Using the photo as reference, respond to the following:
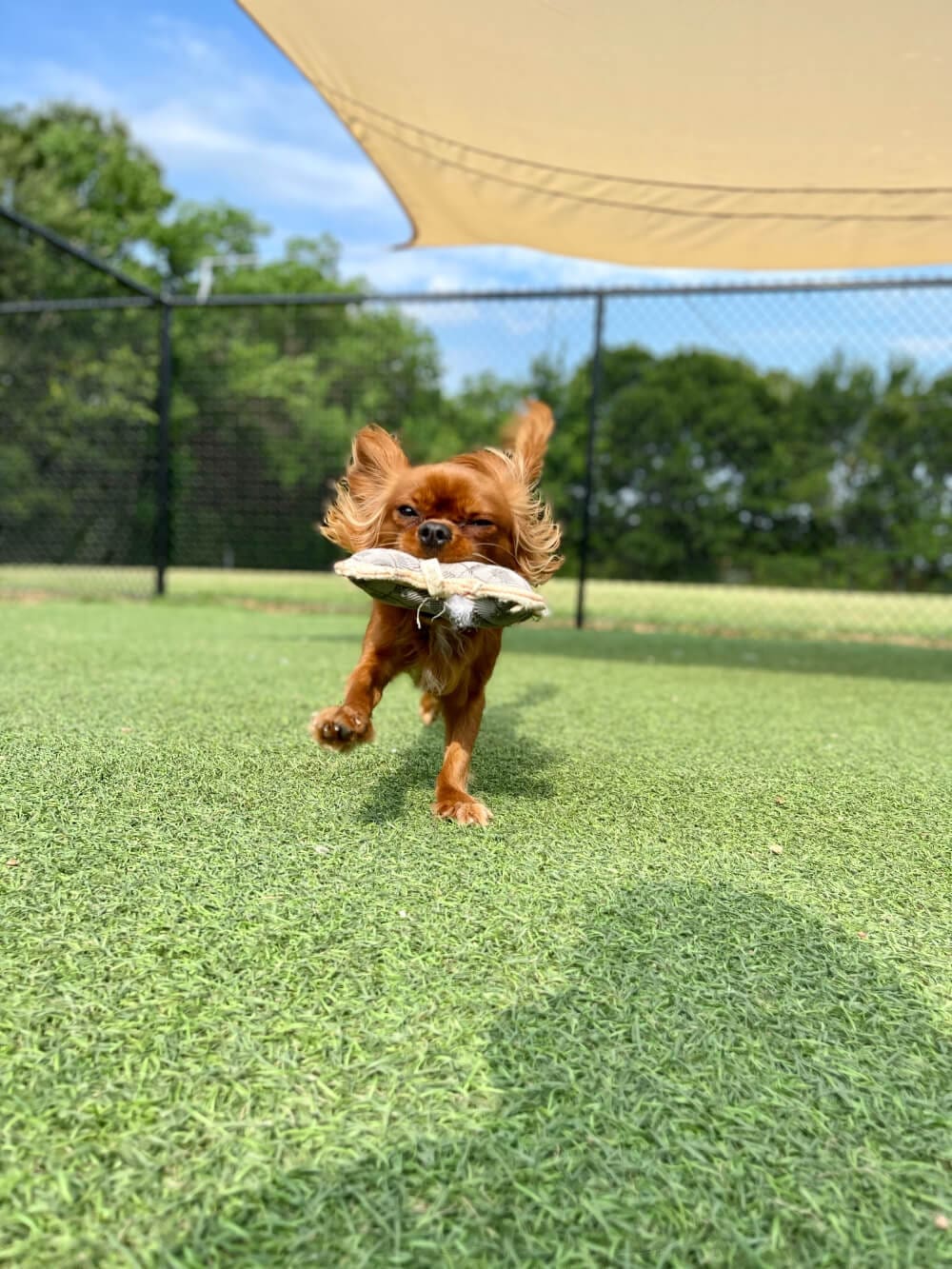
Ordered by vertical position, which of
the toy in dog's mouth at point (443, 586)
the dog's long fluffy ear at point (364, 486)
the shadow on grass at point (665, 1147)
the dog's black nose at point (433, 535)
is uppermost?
the dog's long fluffy ear at point (364, 486)

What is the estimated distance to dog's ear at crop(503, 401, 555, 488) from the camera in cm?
231

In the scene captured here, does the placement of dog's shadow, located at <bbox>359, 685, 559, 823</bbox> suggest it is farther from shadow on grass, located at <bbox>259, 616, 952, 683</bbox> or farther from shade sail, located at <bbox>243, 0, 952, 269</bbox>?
shade sail, located at <bbox>243, 0, 952, 269</bbox>

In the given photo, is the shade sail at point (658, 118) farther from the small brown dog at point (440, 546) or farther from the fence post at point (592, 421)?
the small brown dog at point (440, 546)

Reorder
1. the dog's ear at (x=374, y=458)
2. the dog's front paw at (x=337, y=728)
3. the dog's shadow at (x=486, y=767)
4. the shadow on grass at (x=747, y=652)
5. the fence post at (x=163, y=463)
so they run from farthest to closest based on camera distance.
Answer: the fence post at (x=163, y=463) → the shadow on grass at (x=747, y=652) → the dog's ear at (x=374, y=458) → the dog's shadow at (x=486, y=767) → the dog's front paw at (x=337, y=728)

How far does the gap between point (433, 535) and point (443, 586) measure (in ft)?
0.55

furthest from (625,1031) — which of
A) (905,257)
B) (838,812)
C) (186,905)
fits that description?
(905,257)

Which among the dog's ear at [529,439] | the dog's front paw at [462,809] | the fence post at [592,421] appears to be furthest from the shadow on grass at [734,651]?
the dog's front paw at [462,809]

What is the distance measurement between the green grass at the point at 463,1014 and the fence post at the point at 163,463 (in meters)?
5.70

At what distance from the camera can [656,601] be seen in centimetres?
845

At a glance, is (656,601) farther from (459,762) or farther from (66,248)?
(459,762)

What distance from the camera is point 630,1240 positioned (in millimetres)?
792

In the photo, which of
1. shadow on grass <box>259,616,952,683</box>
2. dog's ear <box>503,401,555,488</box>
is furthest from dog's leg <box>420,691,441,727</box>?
shadow on grass <box>259,616,952,683</box>

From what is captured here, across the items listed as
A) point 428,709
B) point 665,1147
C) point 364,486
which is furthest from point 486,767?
point 665,1147

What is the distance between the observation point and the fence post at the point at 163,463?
770cm
